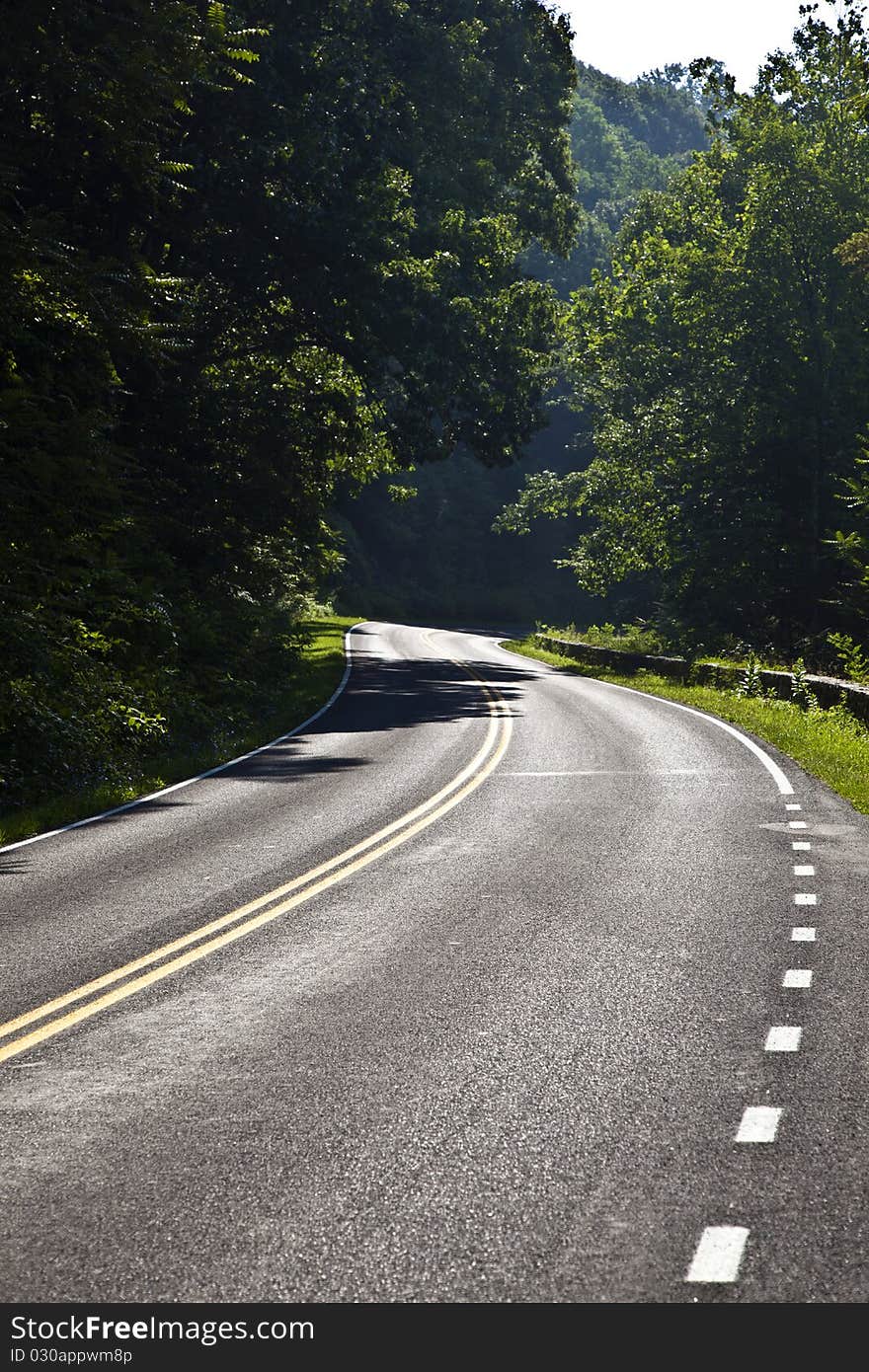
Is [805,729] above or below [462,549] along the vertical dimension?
below

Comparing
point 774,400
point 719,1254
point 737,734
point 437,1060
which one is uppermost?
point 774,400

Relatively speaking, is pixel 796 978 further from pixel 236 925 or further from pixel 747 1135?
pixel 236 925

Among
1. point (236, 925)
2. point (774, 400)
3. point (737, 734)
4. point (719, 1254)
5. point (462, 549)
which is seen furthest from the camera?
point (462, 549)

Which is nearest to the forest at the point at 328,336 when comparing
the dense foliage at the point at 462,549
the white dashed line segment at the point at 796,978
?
the white dashed line segment at the point at 796,978

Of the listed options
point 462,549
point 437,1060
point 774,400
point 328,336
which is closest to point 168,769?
point 437,1060

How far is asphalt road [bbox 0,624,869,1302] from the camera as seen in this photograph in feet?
13.8

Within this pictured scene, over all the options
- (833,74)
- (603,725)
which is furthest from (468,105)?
(603,725)

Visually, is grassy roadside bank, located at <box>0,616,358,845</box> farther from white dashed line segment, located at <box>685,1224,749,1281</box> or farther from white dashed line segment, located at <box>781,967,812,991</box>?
white dashed line segment, located at <box>685,1224,749,1281</box>

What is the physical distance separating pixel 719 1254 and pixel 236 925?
536 cm

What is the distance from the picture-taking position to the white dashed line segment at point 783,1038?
20.6ft

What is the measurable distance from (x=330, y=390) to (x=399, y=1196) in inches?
1112

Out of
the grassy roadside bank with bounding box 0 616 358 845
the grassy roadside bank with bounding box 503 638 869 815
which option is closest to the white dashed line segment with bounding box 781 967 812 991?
the grassy roadside bank with bounding box 503 638 869 815

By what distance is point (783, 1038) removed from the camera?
21.1 ft

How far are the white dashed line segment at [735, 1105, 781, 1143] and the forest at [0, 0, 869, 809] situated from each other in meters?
11.4
